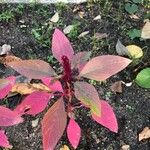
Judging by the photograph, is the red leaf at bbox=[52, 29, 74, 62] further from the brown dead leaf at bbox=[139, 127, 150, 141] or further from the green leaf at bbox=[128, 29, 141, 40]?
the green leaf at bbox=[128, 29, 141, 40]

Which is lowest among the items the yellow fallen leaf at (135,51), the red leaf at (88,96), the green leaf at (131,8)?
the yellow fallen leaf at (135,51)

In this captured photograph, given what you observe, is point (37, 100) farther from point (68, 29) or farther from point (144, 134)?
point (68, 29)

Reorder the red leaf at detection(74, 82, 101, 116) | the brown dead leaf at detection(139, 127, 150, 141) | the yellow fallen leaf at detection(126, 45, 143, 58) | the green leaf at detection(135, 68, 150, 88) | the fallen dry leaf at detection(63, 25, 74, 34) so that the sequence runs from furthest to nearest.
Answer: the fallen dry leaf at detection(63, 25, 74, 34) < the yellow fallen leaf at detection(126, 45, 143, 58) < the green leaf at detection(135, 68, 150, 88) < the brown dead leaf at detection(139, 127, 150, 141) < the red leaf at detection(74, 82, 101, 116)

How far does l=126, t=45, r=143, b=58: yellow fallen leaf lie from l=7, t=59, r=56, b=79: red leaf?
3.01 feet

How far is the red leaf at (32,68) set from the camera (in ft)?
6.15

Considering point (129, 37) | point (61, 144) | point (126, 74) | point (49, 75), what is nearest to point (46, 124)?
point (49, 75)

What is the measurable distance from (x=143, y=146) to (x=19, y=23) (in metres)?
1.24

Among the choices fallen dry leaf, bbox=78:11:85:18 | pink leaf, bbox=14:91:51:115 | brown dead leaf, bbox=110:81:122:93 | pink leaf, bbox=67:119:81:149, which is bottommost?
brown dead leaf, bbox=110:81:122:93

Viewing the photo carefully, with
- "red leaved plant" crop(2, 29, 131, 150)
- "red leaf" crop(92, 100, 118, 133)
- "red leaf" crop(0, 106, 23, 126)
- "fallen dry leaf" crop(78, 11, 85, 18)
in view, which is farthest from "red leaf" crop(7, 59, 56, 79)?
"fallen dry leaf" crop(78, 11, 85, 18)

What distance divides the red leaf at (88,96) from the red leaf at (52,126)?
142 mm

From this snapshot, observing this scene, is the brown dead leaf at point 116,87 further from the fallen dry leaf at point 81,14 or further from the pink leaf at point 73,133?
the fallen dry leaf at point 81,14

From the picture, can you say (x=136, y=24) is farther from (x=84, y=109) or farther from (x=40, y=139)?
(x=40, y=139)

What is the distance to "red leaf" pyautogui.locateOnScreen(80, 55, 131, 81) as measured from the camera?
1.87 metres

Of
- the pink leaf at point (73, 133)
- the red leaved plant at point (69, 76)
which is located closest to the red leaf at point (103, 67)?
the red leaved plant at point (69, 76)
